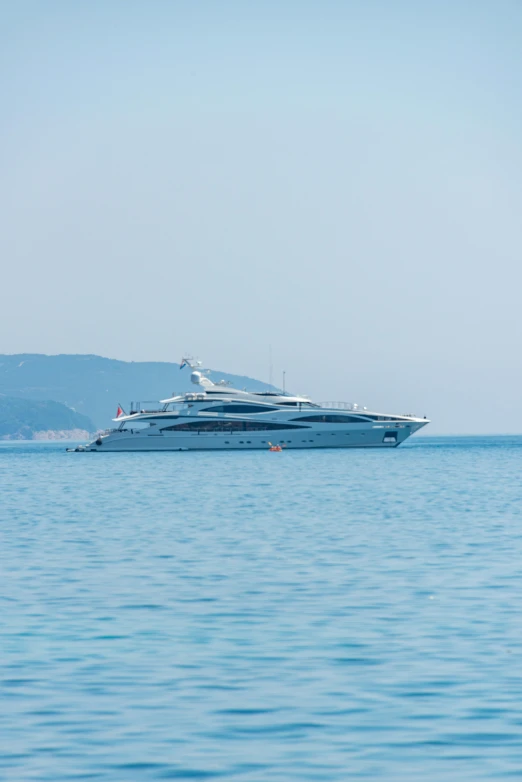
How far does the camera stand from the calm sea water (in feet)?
44.0

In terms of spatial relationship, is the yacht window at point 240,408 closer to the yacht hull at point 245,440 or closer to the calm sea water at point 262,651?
the yacht hull at point 245,440

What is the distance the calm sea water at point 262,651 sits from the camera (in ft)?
44.0

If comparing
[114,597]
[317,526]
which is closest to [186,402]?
[317,526]

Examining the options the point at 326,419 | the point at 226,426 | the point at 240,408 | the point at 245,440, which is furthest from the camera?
the point at 245,440

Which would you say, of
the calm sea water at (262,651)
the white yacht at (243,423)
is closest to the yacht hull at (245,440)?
the white yacht at (243,423)

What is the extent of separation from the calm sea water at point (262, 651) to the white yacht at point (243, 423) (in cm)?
9431

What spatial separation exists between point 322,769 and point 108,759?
7.51 ft

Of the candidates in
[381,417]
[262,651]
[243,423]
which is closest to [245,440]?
[243,423]

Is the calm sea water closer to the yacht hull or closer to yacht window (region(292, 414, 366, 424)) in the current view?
yacht window (region(292, 414, 366, 424))

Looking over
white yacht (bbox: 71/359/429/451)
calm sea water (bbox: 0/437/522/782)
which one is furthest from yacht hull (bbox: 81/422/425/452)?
calm sea water (bbox: 0/437/522/782)

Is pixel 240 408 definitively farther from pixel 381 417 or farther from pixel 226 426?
pixel 381 417

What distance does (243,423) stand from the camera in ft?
453

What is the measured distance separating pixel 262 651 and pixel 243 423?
391ft

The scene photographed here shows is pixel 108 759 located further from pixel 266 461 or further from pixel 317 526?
pixel 266 461
